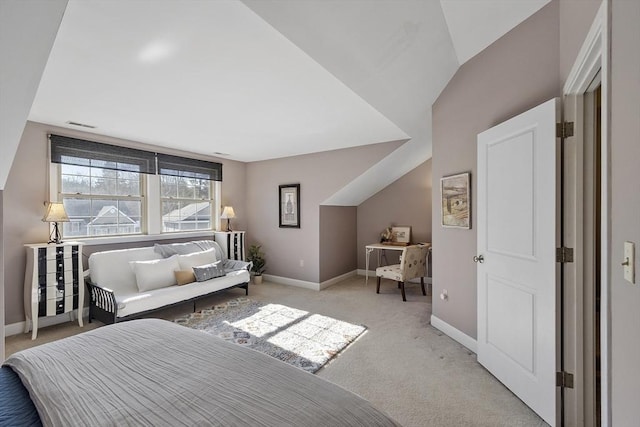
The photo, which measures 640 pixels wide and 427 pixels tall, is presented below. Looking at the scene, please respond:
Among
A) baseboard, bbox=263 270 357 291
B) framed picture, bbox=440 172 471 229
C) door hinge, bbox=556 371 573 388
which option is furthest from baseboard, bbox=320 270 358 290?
door hinge, bbox=556 371 573 388

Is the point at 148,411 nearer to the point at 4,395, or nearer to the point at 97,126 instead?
the point at 4,395

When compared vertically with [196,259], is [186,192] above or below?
above

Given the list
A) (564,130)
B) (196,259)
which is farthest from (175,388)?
(196,259)

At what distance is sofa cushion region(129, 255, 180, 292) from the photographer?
133 inches

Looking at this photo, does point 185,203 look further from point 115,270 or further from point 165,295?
point 165,295

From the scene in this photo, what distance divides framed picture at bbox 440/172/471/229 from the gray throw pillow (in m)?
3.03

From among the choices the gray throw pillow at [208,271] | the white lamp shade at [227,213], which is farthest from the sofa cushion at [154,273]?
the white lamp shade at [227,213]

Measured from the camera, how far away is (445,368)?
2.29 meters

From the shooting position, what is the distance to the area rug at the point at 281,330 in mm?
2545

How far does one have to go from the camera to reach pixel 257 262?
5.14 metres

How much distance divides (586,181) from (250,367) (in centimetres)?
200

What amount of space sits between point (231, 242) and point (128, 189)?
1721mm

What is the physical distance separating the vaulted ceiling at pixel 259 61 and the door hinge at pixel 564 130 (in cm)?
91
